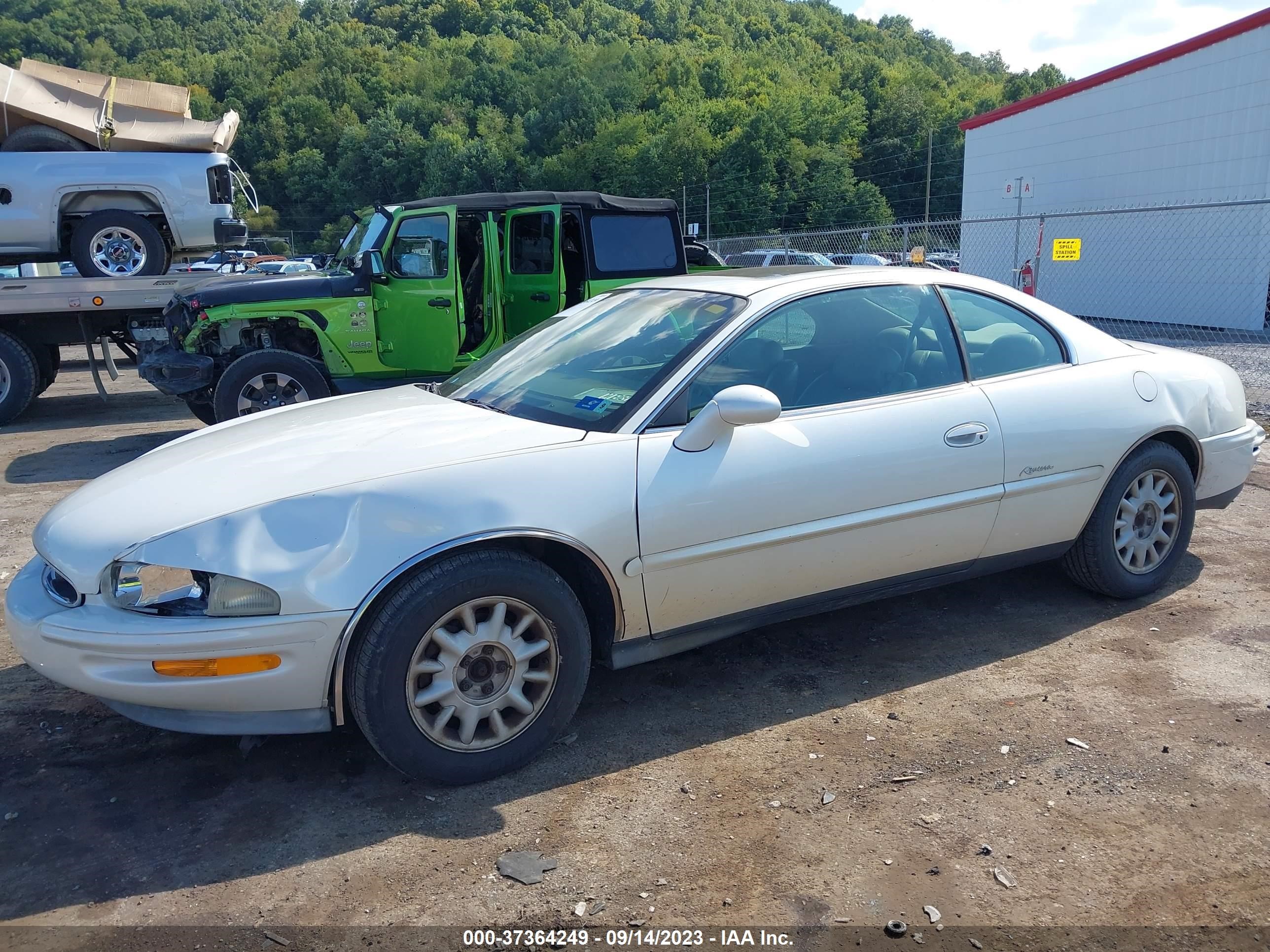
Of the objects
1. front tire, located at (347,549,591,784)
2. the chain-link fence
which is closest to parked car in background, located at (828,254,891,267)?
the chain-link fence

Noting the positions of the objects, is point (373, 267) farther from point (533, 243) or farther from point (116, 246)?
point (116, 246)

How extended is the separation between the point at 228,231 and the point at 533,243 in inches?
168

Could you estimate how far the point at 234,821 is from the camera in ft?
9.66

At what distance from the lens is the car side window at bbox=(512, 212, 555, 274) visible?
335 inches

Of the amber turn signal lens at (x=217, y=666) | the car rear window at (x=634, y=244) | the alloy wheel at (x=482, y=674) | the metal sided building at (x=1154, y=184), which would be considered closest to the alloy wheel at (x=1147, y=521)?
the alloy wheel at (x=482, y=674)

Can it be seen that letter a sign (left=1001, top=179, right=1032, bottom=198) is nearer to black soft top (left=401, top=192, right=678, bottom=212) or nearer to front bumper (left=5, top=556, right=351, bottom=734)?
black soft top (left=401, top=192, right=678, bottom=212)

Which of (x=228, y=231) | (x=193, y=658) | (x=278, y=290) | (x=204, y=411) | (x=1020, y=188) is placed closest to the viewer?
(x=193, y=658)

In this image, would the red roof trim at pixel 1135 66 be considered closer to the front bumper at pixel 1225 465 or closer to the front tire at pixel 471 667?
the front bumper at pixel 1225 465

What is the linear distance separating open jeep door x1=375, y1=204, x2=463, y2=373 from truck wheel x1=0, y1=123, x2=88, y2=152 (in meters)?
4.62

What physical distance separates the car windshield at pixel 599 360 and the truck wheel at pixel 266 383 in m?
4.27

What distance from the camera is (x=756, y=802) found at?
302 centimetres

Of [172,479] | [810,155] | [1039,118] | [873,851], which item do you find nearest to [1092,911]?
[873,851]

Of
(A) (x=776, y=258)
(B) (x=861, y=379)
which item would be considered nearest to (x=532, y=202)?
(B) (x=861, y=379)

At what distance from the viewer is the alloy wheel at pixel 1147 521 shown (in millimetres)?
4375
